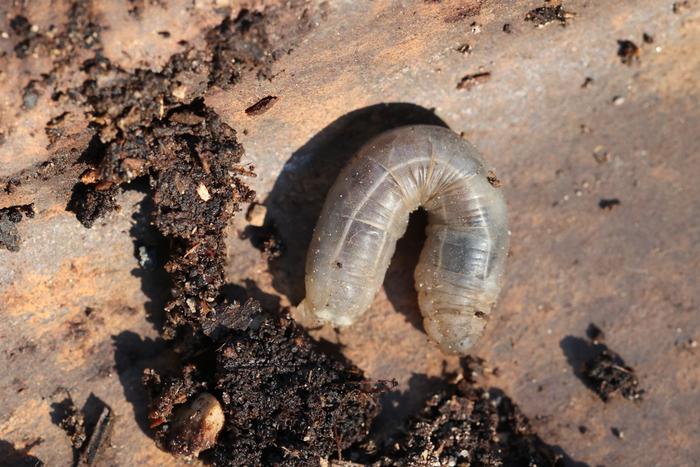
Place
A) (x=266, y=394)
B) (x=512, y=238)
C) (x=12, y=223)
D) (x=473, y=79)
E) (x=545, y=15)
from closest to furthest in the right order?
(x=12, y=223)
(x=266, y=394)
(x=545, y=15)
(x=473, y=79)
(x=512, y=238)

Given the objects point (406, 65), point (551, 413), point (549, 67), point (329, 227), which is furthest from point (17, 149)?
point (551, 413)

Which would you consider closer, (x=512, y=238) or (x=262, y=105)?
(x=262, y=105)

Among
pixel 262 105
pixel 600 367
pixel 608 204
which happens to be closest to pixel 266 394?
pixel 262 105

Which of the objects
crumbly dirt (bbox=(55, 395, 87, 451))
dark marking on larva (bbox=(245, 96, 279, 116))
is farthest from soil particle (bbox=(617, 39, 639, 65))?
crumbly dirt (bbox=(55, 395, 87, 451))

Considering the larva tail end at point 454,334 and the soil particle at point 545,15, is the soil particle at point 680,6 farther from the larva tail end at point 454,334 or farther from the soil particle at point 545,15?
the larva tail end at point 454,334

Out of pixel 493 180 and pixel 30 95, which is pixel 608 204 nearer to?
pixel 493 180

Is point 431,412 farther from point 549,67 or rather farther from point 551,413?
point 549,67
